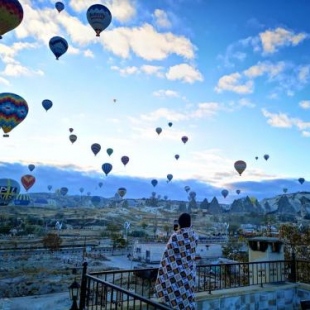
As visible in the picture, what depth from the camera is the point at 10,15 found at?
20797 mm

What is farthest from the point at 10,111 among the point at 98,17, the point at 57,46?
the point at 98,17

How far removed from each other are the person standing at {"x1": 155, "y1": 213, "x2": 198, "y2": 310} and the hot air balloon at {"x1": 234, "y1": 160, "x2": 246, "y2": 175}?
46177 mm

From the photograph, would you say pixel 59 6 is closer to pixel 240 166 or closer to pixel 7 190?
pixel 7 190

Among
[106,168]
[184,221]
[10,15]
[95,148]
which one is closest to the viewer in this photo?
[184,221]

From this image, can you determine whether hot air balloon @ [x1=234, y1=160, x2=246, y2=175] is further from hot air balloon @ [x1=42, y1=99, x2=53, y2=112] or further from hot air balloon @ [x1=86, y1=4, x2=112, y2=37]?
hot air balloon @ [x1=86, y1=4, x2=112, y2=37]

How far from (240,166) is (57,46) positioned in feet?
103

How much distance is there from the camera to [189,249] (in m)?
5.77

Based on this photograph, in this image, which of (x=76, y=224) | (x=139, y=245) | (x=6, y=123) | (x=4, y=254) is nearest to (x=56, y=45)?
(x=6, y=123)

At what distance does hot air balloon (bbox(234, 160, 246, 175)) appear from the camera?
5031 centimetres

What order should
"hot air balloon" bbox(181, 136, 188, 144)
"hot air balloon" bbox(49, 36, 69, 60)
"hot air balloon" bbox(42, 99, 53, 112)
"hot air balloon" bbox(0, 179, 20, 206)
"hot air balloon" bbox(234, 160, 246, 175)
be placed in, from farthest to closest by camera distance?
1. "hot air balloon" bbox(181, 136, 188, 144)
2. "hot air balloon" bbox(234, 160, 246, 175)
3. "hot air balloon" bbox(0, 179, 20, 206)
4. "hot air balloon" bbox(42, 99, 53, 112)
5. "hot air balloon" bbox(49, 36, 69, 60)

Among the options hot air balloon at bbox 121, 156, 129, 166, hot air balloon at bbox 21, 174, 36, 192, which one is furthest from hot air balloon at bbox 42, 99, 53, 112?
hot air balloon at bbox 21, 174, 36, 192

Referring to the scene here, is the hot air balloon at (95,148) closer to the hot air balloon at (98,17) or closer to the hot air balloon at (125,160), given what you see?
the hot air balloon at (125,160)

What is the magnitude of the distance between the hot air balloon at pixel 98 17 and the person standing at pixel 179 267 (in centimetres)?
2598

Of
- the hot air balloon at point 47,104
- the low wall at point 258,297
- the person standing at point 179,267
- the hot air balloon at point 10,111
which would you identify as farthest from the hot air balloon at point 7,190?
the person standing at point 179,267
